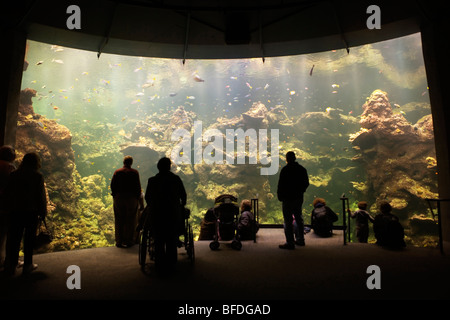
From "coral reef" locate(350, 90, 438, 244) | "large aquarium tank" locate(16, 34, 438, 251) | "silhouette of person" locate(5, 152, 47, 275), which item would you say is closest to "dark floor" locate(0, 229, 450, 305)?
"silhouette of person" locate(5, 152, 47, 275)

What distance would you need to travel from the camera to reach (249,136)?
78.2 ft

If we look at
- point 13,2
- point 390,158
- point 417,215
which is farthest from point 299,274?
point 390,158

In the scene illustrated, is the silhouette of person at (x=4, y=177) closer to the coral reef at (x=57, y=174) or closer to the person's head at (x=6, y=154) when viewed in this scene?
the person's head at (x=6, y=154)

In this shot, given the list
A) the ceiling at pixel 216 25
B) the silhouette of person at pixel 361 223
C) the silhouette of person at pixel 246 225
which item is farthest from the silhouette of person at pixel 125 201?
the silhouette of person at pixel 361 223

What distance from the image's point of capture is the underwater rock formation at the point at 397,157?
1608 centimetres

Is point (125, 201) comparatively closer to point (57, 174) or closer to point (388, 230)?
point (388, 230)

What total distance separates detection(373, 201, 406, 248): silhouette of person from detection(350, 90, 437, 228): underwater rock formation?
14.3m

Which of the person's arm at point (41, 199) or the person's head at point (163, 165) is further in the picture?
the person's head at point (163, 165)

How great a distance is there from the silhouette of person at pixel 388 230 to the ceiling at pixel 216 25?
4476mm

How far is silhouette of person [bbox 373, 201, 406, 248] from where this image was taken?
4.43 m

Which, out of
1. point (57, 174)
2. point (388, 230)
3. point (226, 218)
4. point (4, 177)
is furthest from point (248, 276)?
point (57, 174)

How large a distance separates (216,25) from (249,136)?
18.0 meters

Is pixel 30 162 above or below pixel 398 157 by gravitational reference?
below
